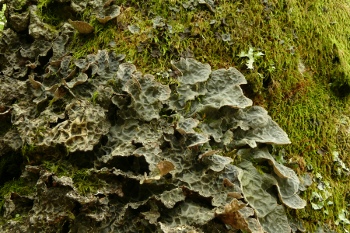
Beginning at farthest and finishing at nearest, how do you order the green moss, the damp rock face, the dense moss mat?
the dense moss mat, the green moss, the damp rock face

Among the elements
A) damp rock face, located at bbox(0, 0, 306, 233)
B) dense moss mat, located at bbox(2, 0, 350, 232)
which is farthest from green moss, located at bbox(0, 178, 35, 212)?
dense moss mat, located at bbox(2, 0, 350, 232)

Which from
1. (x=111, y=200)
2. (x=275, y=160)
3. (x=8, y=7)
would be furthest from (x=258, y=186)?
(x=8, y=7)

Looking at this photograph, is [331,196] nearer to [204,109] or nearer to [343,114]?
[343,114]

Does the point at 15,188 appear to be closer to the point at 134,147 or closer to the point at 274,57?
the point at 134,147

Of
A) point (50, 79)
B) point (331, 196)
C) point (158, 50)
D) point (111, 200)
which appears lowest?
point (331, 196)

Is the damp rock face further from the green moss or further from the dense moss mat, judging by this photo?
the dense moss mat

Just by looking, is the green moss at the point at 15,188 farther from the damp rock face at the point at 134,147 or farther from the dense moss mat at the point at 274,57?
the dense moss mat at the point at 274,57
